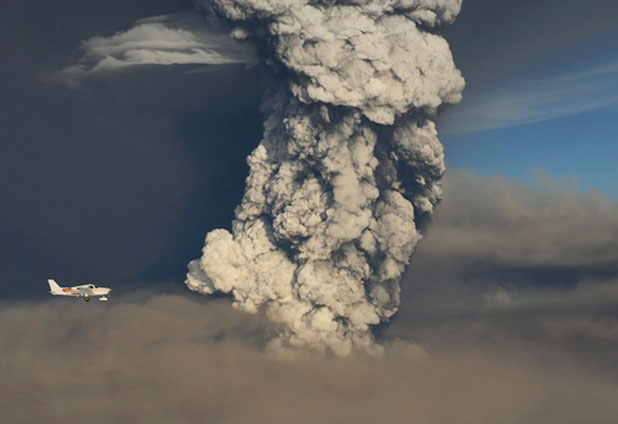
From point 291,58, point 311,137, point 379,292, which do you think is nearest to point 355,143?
point 311,137

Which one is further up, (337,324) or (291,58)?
(291,58)

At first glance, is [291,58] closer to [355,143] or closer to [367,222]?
[355,143]

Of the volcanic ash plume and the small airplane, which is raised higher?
the volcanic ash plume

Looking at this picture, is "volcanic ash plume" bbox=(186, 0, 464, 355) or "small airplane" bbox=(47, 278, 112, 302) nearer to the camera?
"small airplane" bbox=(47, 278, 112, 302)

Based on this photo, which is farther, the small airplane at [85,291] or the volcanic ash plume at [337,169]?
the volcanic ash plume at [337,169]

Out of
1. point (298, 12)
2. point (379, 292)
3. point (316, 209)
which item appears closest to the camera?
point (298, 12)

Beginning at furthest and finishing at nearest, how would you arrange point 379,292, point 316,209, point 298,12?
point 379,292 < point 316,209 < point 298,12

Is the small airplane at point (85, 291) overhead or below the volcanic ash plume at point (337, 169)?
below

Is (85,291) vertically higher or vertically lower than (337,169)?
lower
